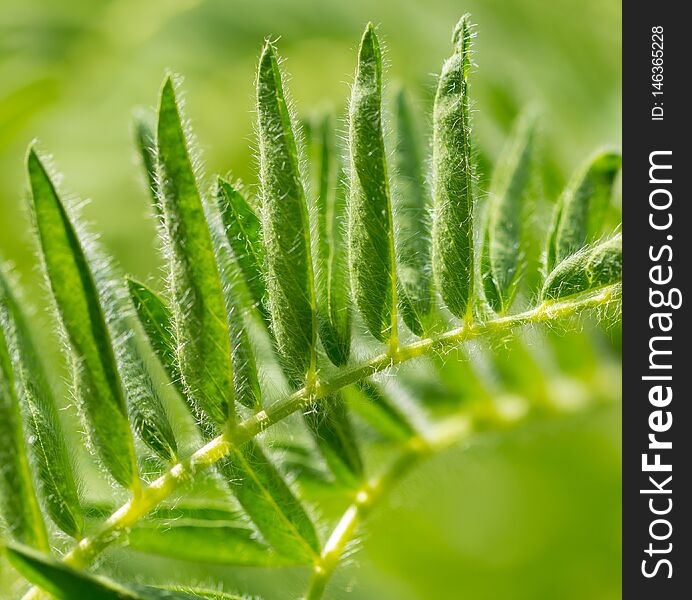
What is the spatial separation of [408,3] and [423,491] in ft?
4.09

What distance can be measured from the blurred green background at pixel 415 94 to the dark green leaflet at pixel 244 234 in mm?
937

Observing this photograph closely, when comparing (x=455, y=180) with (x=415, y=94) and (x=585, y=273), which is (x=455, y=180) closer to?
(x=585, y=273)

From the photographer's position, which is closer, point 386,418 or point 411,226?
point 411,226

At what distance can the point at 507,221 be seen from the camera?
1.20 metres

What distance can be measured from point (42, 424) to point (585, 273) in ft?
1.75

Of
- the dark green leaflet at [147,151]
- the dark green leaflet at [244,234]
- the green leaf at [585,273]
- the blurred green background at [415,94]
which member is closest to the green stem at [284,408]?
the green leaf at [585,273]

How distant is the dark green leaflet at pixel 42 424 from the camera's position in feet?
2.93

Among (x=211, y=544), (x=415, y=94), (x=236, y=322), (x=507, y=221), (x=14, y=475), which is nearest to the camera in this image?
(x=14, y=475)

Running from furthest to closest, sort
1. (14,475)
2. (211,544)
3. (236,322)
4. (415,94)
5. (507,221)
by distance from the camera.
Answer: (415,94), (507,221), (211,544), (236,322), (14,475)

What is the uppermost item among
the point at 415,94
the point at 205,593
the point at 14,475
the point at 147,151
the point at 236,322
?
the point at 415,94

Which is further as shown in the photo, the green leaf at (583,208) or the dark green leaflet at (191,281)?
the green leaf at (583,208)

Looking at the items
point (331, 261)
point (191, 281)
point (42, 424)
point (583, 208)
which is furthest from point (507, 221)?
point (42, 424)

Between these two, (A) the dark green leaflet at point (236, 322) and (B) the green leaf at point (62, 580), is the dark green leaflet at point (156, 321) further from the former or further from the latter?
(B) the green leaf at point (62, 580)

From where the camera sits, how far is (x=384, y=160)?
2.97 feet
